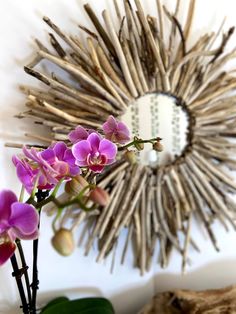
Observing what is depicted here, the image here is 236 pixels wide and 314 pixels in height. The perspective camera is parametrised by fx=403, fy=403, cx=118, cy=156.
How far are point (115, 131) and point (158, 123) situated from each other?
30cm

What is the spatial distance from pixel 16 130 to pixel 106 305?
385mm

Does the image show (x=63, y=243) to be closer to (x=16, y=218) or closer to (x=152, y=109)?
(x=16, y=218)

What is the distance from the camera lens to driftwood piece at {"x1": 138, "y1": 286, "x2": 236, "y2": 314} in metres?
0.76

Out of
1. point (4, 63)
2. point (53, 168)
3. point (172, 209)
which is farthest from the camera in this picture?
point (172, 209)

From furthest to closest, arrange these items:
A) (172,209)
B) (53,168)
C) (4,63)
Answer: (172,209) < (4,63) < (53,168)

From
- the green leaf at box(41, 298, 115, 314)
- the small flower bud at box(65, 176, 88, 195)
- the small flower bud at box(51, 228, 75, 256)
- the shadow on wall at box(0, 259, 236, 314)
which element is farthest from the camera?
the shadow on wall at box(0, 259, 236, 314)

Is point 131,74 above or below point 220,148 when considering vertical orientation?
above

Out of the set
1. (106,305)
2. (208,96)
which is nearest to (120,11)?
(208,96)

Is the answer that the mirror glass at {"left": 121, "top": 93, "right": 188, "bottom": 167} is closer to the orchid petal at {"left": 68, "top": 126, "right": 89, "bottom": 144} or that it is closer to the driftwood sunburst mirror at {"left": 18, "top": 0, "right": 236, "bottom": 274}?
the driftwood sunburst mirror at {"left": 18, "top": 0, "right": 236, "bottom": 274}

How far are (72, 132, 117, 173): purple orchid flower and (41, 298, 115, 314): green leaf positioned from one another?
1.16 feet

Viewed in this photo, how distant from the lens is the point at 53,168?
1.60 feet

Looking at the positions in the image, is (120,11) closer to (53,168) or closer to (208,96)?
(208,96)

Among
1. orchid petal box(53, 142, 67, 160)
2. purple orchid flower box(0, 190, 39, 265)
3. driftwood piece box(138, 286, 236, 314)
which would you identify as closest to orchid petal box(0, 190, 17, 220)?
purple orchid flower box(0, 190, 39, 265)

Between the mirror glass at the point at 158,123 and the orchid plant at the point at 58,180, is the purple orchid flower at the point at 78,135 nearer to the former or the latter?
the orchid plant at the point at 58,180
